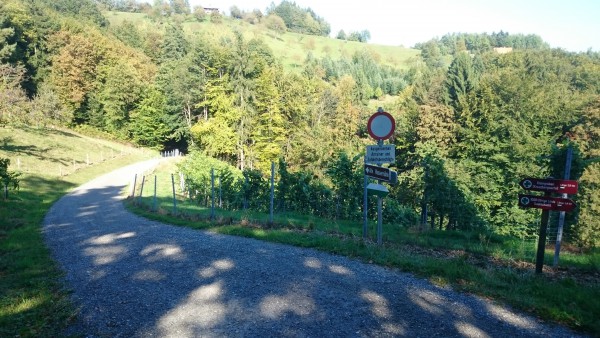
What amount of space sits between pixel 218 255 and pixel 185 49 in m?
76.5

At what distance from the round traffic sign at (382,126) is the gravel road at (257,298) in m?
3.00

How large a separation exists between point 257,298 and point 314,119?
5032cm

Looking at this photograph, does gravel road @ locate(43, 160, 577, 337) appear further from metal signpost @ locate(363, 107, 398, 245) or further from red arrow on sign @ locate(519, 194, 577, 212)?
red arrow on sign @ locate(519, 194, 577, 212)

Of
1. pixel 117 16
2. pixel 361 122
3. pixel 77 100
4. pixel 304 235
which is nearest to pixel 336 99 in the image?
pixel 361 122

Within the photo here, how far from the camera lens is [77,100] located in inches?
2516

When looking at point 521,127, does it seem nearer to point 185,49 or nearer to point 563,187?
point 563,187

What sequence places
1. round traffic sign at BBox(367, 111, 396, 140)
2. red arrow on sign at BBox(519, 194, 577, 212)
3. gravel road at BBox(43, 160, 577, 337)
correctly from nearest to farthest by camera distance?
gravel road at BBox(43, 160, 577, 337)
red arrow on sign at BBox(519, 194, 577, 212)
round traffic sign at BBox(367, 111, 396, 140)

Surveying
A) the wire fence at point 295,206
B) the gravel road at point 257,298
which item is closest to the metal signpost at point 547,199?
the gravel road at point 257,298

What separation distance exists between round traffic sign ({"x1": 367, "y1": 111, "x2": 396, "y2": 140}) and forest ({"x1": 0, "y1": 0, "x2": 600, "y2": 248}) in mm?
4200

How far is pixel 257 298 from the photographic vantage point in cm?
601

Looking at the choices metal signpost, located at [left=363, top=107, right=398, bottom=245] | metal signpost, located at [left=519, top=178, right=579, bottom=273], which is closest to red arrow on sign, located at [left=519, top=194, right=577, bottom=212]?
metal signpost, located at [left=519, top=178, right=579, bottom=273]

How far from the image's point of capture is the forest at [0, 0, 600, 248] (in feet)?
56.6

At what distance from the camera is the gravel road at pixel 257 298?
5.01m

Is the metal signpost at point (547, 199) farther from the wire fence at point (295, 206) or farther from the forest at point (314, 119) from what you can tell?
the wire fence at point (295, 206)
